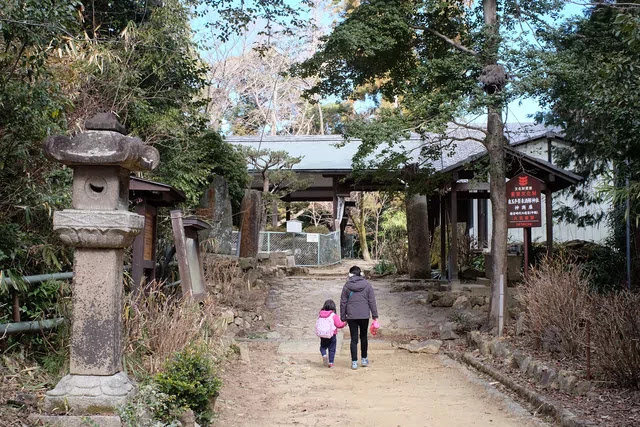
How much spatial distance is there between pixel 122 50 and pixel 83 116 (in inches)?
97.8

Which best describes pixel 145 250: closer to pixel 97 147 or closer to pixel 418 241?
pixel 97 147

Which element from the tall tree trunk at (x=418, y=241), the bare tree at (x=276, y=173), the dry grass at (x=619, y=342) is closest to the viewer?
the dry grass at (x=619, y=342)

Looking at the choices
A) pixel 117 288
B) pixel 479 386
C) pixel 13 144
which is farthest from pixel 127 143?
pixel 479 386

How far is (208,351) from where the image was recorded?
26.9ft

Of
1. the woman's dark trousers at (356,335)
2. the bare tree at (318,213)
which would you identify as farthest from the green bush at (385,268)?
the woman's dark trousers at (356,335)

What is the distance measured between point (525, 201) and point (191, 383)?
8.13 metres

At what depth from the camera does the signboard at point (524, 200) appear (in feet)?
38.8

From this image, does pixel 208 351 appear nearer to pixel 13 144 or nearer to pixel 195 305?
pixel 195 305

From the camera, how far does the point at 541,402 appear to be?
689 centimetres

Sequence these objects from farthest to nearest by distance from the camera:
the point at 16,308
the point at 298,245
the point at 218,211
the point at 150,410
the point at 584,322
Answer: the point at 298,245 < the point at 218,211 < the point at 584,322 < the point at 16,308 < the point at 150,410

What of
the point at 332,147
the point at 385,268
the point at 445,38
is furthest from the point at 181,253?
the point at 332,147

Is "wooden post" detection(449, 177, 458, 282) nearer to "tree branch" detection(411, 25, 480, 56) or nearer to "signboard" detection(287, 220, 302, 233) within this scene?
"tree branch" detection(411, 25, 480, 56)

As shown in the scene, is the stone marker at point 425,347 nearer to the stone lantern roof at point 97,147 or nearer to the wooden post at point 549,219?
the wooden post at point 549,219

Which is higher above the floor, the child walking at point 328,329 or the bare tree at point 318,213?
the bare tree at point 318,213
